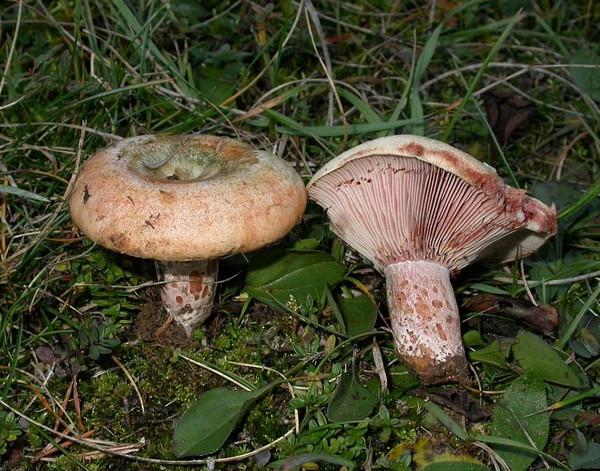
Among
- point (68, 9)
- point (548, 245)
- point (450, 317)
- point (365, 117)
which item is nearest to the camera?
point (450, 317)

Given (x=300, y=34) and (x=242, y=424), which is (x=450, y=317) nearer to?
(x=242, y=424)

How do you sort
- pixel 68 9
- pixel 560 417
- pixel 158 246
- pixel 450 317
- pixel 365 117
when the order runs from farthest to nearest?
1. pixel 68 9
2. pixel 365 117
3. pixel 450 317
4. pixel 560 417
5. pixel 158 246

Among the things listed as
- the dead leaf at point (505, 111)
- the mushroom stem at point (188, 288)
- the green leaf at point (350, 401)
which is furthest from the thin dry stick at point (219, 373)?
the dead leaf at point (505, 111)

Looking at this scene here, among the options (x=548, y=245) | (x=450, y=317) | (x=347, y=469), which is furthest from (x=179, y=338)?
(x=548, y=245)

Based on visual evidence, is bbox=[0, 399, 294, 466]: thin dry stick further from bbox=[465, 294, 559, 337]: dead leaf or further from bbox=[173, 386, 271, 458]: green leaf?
bbox=[465, 294, 559, 337]: dead leaf

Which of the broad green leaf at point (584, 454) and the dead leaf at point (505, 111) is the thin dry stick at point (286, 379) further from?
the dead leaf at point (505, 111)

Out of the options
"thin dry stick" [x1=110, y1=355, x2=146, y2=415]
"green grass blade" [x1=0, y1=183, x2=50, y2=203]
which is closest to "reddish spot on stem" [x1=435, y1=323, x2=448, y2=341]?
"thin dry stick" [x1=110, y1=355, x2=146, y2=415]
